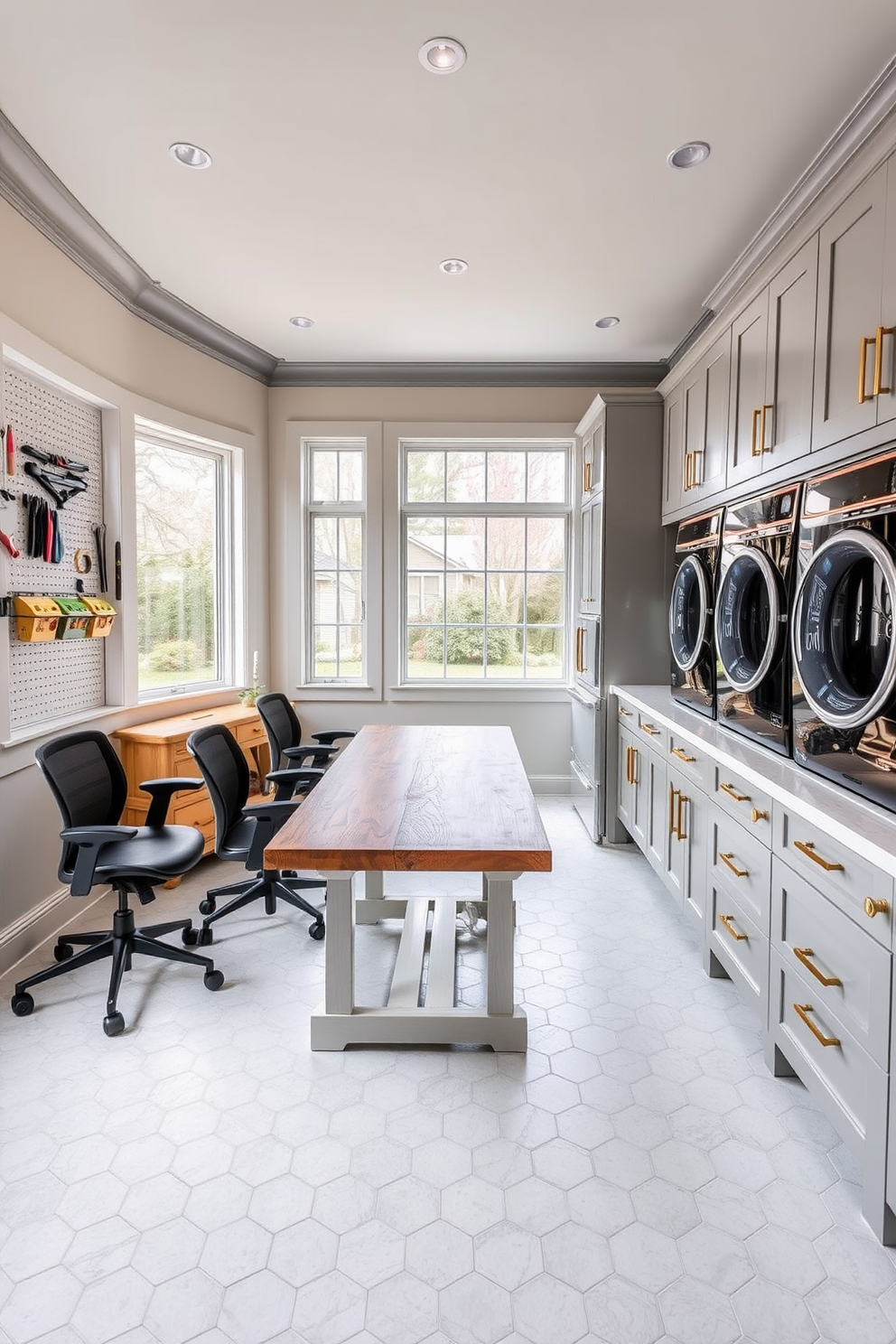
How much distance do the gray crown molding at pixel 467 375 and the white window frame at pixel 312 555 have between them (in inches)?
11.2

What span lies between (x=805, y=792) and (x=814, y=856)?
18cm

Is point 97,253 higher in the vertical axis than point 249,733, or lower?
higher

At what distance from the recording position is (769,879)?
205 centimetres

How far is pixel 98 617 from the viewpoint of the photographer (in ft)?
10.8

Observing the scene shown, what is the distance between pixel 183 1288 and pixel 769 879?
65.6 inches

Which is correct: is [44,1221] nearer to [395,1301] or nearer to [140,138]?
[395,1301]

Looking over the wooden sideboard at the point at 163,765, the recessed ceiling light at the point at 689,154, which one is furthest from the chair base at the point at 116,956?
the recessed ceiling light at the point at 689,154

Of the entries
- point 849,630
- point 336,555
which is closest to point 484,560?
point 336,555

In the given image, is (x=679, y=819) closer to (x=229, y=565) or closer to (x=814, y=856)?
(x=814, y=856)

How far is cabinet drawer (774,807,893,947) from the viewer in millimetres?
1479

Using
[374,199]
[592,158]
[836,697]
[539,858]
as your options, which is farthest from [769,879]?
[374,199]

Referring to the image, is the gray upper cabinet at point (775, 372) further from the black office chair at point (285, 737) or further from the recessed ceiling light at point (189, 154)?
the black office chair at point (285, 737)

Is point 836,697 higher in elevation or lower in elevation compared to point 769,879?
higher

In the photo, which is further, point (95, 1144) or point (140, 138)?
point (140, 138)
